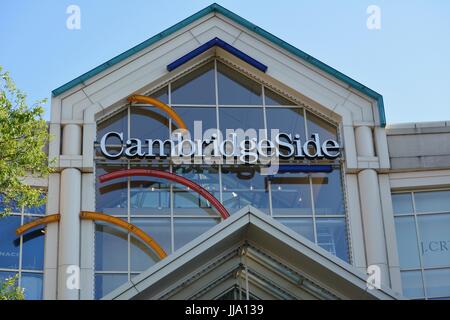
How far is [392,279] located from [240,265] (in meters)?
6.85

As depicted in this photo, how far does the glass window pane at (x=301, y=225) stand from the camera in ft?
80.8

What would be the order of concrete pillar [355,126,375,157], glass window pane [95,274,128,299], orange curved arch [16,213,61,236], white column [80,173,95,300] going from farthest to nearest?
concrete pillar [355,126,375,157]
orange curved arch [16,213,61,236]
glass window pane [95,274,128,299]
white column [80,173,95,300]

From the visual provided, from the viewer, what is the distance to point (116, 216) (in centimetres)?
2434

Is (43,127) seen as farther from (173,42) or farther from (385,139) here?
(385,139)

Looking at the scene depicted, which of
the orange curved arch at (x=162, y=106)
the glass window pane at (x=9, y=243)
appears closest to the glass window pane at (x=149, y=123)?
the orange curved arch at (x=162, y=106)

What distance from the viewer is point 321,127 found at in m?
26.1

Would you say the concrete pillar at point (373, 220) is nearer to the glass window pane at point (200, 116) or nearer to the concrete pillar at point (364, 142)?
the concrete pillar at point (364, 142)

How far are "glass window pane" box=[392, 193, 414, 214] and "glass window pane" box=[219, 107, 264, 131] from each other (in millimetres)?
4217

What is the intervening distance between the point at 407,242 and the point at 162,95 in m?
7.92

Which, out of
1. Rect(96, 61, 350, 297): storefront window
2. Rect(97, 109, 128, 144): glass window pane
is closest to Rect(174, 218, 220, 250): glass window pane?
Rect(96, 61, 350, 297): storefront window

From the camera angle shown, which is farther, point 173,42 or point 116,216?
point 173,42

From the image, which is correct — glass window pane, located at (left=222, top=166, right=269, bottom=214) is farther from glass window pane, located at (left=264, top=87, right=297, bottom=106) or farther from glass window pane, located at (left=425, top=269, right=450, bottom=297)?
glass window pane, located at (left=425, top=269, right=450, bottom=297)

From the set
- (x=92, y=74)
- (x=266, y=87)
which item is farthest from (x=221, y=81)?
(x=92, y=74)

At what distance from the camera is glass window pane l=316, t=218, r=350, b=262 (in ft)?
80.5
